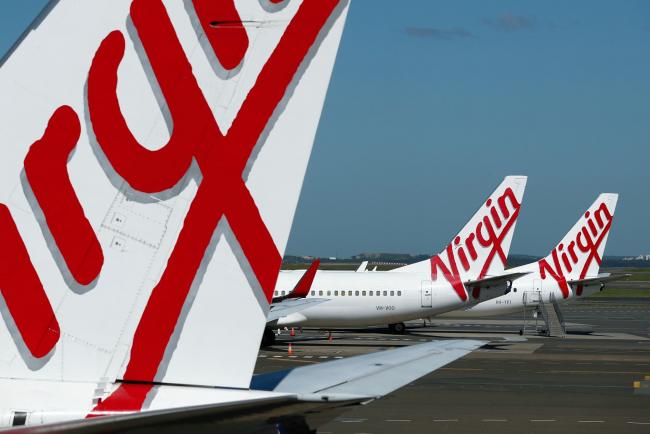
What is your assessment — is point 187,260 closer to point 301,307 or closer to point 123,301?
point 123,301

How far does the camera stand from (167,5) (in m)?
5.21

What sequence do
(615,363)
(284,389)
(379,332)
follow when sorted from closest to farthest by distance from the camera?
(284,389), (615,363), (379,332)

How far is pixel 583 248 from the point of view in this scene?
144 ft

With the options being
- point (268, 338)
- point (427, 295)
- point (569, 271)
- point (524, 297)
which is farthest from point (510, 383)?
point (569, 271)

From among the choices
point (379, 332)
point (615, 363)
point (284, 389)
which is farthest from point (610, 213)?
point (284, 389)

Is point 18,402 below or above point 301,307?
below

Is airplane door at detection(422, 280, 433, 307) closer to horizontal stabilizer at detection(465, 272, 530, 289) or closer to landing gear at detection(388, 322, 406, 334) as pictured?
horizontal stabilizer at detection(465, 272, 530, 289)

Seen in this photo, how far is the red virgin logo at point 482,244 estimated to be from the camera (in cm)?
3841

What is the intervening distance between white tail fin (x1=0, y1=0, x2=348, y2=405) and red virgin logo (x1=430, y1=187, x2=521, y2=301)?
33.3 metres

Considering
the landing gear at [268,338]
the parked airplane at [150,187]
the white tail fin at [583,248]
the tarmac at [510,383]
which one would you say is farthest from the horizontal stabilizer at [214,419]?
the white tail fin at [583,248]

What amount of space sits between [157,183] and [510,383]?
20.5 m

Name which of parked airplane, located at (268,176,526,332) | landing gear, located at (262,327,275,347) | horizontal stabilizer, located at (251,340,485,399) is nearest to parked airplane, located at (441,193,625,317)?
parked airplane, located at (268,176,526,332)

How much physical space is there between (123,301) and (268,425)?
1.19m

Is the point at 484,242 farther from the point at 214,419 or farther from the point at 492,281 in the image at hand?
the point at 214,419
